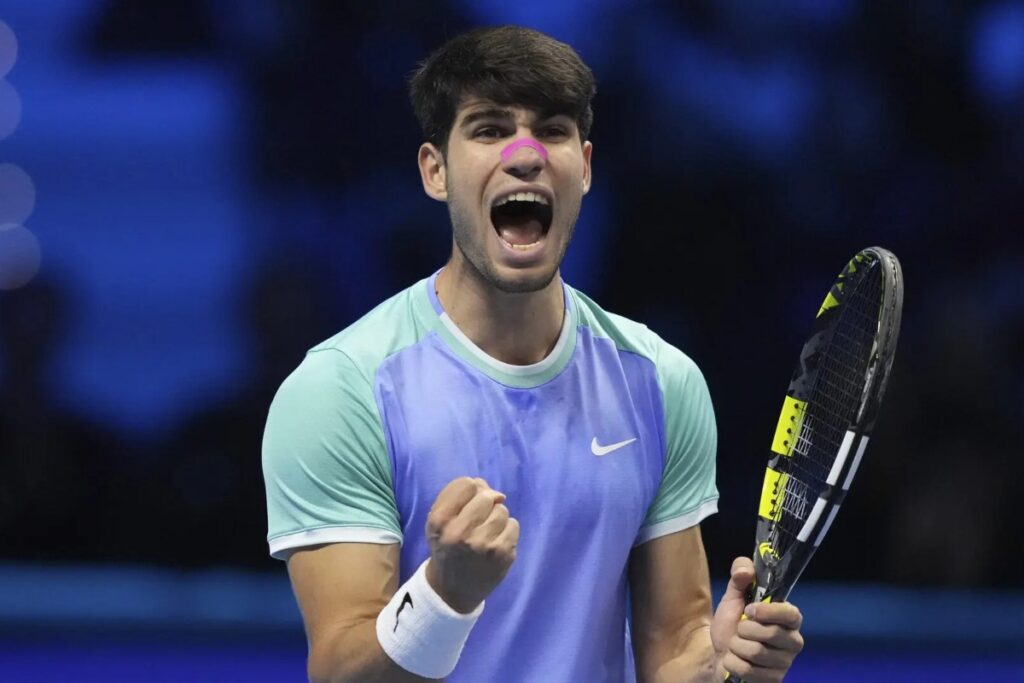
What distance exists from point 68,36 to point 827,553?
111 inches

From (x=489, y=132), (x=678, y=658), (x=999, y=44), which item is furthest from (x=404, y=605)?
(x=999, y=44)

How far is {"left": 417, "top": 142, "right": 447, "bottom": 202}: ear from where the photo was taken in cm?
324

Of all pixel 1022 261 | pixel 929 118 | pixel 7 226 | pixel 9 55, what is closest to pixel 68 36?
pixel 9 55

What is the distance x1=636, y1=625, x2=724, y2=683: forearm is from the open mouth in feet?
2.35

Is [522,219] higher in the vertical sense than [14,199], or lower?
lower

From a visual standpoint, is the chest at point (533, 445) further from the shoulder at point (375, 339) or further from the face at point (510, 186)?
the face at point (510, 186)

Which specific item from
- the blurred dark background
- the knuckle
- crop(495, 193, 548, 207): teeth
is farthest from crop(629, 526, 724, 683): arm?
the blurred dark background

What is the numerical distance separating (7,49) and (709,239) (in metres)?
2.22

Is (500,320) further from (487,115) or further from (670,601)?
(670,601)

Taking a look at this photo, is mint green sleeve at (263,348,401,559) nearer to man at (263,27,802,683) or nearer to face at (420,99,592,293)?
man at (263,27,802,683)

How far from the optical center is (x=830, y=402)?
3074 millimetres

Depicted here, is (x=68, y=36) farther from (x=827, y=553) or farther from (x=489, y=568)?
(x=489, y=568)

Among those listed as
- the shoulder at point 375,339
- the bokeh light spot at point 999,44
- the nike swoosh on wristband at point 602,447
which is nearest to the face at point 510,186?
the shoulder at point 375,339

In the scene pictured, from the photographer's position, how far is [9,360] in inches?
222
